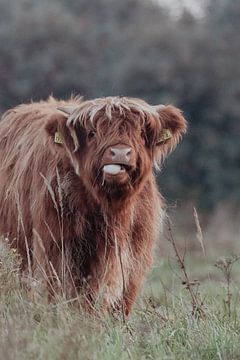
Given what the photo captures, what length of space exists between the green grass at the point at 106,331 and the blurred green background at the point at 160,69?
14960mm

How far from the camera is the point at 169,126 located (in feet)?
25.1

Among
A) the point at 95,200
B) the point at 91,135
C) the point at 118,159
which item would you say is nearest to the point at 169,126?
the point at 91,135

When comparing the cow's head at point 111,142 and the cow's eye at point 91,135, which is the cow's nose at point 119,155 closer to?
the cow's head at point 111,142

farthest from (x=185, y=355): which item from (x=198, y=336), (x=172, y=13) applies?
(x=172, y=13)

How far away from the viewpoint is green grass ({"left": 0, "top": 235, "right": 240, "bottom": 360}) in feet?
17.4

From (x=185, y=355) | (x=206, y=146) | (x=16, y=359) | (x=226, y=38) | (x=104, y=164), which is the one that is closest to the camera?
(x=16, y=359)

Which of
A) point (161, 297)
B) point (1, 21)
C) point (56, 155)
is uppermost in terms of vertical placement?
point (1, 21)

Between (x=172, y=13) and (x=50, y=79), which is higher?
(x=172, y=13)

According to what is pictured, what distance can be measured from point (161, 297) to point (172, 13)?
18.5 meters

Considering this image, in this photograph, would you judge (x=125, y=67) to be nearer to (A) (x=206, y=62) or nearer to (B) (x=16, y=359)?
(A) (x=206, y=62)

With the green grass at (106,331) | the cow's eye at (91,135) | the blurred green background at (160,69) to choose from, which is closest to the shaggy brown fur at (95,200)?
the cow's eye at (91,135)

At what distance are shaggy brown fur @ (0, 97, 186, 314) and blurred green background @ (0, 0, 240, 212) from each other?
1409 cm

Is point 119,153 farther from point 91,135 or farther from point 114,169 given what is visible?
point 91,135

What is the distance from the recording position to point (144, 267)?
7805 millimetres
